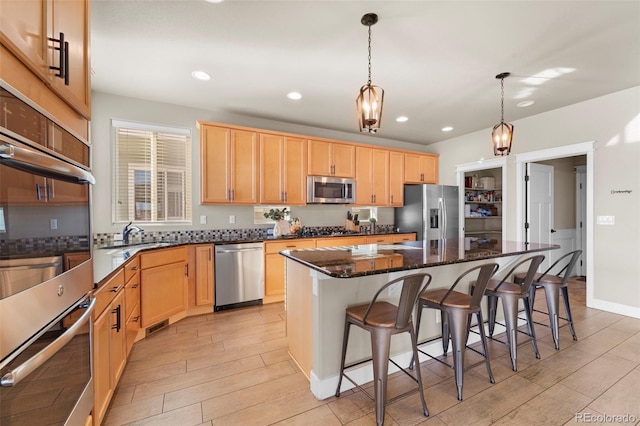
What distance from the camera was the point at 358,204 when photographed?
16.1 ft

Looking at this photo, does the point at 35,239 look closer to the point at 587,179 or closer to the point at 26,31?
the point at 26,31

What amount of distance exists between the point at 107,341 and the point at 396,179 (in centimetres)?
471

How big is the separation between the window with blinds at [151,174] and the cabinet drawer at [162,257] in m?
0.79

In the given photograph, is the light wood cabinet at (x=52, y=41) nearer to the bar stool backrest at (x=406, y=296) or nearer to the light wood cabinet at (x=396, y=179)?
the bar stool backrest at (x=406, y=296)

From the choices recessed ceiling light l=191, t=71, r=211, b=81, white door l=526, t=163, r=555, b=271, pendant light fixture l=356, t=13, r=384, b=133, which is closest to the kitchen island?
pendant light fixture l=356, t=13, r=384, b=133

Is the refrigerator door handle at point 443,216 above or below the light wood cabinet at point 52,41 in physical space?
below

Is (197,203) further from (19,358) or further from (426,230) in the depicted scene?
(426,230)

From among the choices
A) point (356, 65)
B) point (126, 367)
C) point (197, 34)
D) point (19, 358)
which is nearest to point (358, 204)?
point (356, 65)

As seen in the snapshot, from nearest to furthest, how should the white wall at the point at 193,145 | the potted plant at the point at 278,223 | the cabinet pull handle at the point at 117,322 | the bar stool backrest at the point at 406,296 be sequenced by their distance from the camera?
the bar stool backrest at the point at 406,296 < the cabinet pull handle at the point at 117,322 < the white wall at the point at 193,145 < the potted plant at the point at 278,223

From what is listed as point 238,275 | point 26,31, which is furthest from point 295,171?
point 26,31

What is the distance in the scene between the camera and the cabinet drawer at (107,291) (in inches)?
59.1

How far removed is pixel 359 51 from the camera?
2535mm

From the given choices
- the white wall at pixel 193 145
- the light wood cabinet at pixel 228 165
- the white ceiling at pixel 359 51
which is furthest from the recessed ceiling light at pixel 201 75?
the white wall at pixel 193 145

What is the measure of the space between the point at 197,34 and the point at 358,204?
3.38 m
